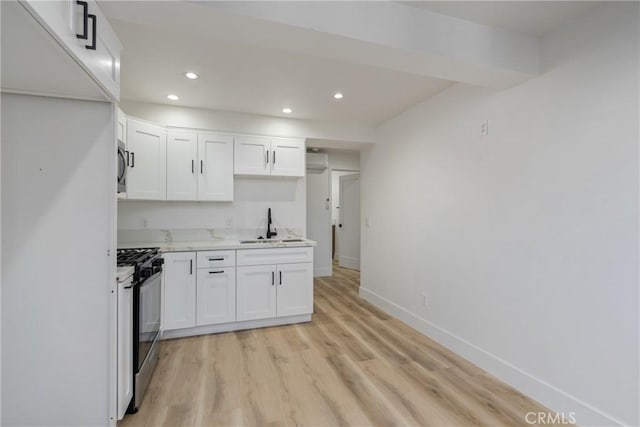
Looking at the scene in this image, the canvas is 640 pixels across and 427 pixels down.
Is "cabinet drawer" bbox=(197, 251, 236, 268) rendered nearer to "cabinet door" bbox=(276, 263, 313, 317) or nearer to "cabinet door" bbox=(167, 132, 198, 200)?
"cabinet door" bbox=(276, 263, 313, 317)

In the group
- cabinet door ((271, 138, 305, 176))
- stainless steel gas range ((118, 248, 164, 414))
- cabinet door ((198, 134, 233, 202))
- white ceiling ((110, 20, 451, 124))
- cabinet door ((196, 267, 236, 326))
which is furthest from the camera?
cabinet door ((271, 138, 305, 176))

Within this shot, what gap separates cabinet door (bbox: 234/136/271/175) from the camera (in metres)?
3.52

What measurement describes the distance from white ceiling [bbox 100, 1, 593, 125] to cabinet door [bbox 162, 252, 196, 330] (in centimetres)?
164

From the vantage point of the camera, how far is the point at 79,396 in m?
1.56

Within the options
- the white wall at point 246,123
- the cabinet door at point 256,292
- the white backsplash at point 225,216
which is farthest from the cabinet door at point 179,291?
the white wall at point 246,123

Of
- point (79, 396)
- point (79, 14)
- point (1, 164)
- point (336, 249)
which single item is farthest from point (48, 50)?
point (336, 249)

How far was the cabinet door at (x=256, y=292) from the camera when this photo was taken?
317 centimetres

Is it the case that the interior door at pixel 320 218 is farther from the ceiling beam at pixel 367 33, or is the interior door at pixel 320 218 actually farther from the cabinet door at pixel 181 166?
the ceiling beam at pixel 367 33

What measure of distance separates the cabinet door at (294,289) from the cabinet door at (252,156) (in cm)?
119

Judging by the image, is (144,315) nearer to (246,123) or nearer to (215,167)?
(215,167)

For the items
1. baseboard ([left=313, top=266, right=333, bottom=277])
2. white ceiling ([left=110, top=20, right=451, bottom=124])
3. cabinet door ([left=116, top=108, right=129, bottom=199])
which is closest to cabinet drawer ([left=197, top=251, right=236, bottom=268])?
cabinet door ([left=116, top=108, right=129, bottom=199])

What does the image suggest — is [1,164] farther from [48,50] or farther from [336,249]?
[336,249]

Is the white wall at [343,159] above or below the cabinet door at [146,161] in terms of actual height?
above

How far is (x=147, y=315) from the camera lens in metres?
2.14
